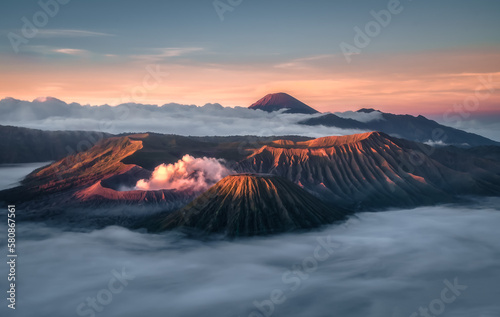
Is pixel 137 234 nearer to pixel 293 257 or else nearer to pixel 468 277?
pixel 293 257

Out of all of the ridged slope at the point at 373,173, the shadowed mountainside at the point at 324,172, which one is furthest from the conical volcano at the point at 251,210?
the ridged slope at the point at 373,173

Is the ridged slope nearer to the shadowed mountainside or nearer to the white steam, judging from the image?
the shadowed mountainside

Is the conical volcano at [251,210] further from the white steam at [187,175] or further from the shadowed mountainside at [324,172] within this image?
the white steam at [187,175]

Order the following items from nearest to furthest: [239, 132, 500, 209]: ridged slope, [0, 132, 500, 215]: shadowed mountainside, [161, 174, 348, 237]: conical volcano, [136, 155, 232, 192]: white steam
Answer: [161, 174, 348, 237]: conical volcano < [0, 132, 500, 215]: shadowed mountainside < [136, 155, 232, 192]: white steam < [239, 132, 500, 209]: ridged slope

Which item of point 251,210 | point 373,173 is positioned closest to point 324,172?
point 373,173

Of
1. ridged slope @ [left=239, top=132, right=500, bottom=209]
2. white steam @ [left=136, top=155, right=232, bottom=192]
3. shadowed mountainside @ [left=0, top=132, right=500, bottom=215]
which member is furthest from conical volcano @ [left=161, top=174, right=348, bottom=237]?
ridged slope @ [left=239, top=132, right=500, bottom=209]

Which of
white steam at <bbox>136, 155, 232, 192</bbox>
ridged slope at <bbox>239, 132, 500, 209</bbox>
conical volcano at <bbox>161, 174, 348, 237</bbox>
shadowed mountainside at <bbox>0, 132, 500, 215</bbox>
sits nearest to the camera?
conical volcano at <bbox>161, 174, 348, 237</bbox>
